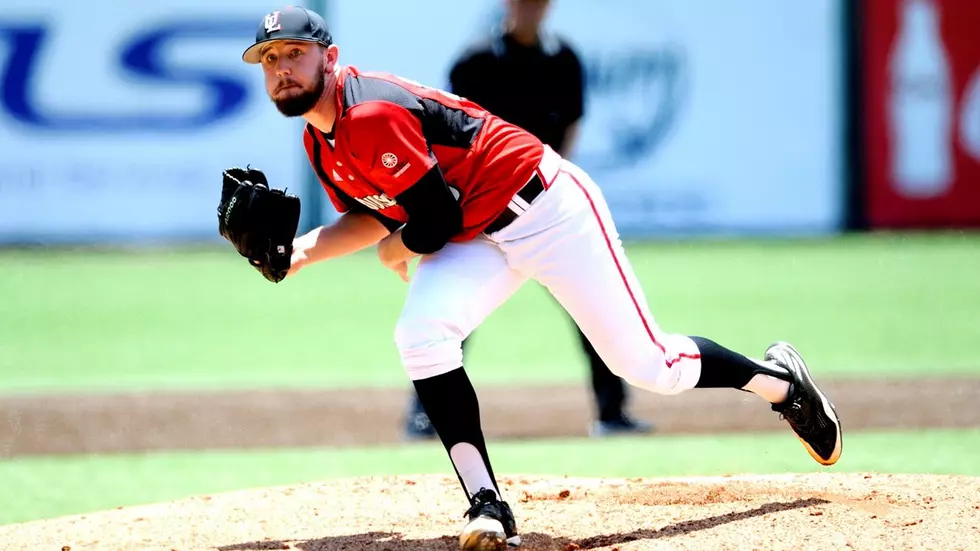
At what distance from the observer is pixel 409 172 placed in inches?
170

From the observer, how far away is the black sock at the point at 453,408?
4418mm

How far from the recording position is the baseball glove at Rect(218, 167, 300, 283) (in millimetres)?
4598

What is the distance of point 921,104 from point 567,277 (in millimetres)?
12280

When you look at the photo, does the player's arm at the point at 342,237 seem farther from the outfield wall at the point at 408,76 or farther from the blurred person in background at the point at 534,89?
A: the outfield wall at the point at 408,76

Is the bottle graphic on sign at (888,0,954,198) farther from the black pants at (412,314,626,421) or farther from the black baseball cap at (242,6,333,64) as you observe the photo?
the black baseball cap at (242,6,333,64)

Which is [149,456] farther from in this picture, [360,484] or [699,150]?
[699,150]

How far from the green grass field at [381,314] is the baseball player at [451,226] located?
373 cm

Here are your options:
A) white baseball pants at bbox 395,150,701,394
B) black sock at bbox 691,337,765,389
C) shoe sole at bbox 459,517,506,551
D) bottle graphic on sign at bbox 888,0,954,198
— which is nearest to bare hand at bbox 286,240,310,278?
white baseball pants at bbox 395,150,701,394

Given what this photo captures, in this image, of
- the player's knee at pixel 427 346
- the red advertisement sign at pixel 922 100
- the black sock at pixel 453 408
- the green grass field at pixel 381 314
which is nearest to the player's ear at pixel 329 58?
the player's knee at pixel 427 346

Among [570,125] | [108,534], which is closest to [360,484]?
[108,534]

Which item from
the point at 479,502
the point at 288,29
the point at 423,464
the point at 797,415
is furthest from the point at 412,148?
the point at 423,464

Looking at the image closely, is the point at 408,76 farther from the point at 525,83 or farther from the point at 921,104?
the point at 525,83

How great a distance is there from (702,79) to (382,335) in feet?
Result: 21.9

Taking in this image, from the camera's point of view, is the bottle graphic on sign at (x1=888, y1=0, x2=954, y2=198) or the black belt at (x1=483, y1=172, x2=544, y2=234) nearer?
the black belt at (x1=483, y1=172, x2=544, y2=234)
